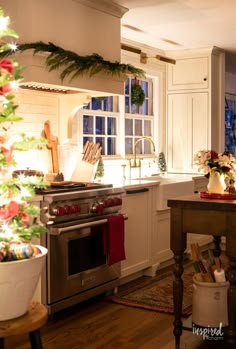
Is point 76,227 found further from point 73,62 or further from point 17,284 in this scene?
point 17,284

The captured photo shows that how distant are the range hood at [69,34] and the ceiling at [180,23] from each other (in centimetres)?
24

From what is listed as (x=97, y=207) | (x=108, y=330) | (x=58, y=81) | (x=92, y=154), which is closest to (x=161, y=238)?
(x=92, y=154)

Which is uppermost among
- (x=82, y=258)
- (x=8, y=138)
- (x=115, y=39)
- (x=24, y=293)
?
(x=115, y=39)

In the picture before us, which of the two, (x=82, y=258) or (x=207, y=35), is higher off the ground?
(x=207, y=35)

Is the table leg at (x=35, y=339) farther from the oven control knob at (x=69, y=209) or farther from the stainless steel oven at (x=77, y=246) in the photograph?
the oven control knob at (x=69, y=209)

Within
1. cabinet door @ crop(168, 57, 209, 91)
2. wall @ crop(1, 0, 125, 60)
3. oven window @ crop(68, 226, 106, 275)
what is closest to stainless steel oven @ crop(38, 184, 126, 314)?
oven window @ crop(68, 226, 106, 275)

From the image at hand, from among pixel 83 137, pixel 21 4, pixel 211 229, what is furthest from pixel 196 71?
pixel 211 229

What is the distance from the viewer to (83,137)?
520cm

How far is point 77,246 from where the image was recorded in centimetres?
379

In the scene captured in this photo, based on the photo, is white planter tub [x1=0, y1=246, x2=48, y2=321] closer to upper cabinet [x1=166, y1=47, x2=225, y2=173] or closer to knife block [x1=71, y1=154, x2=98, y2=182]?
knife block [x1=71, y1=154, x2=98, y2=182]

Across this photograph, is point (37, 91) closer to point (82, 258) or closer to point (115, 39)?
point (115, 39)

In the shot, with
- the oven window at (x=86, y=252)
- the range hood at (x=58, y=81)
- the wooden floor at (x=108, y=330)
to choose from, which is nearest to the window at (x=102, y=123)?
the range hood at (x=58, y=81)

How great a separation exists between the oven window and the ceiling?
201 cm

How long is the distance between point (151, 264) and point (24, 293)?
10.4 feet
